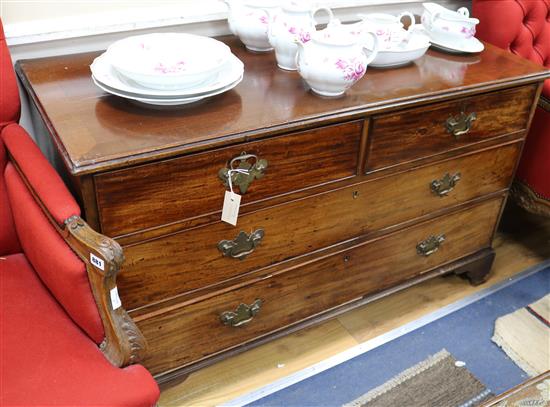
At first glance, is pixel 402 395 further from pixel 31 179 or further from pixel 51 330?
pixel 31 179

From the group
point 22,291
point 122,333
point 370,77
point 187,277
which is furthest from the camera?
point 370,77

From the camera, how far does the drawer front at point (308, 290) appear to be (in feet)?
4.02

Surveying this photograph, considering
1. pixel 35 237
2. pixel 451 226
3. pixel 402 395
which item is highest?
pixel 35 237

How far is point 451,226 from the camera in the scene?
1.56 metres

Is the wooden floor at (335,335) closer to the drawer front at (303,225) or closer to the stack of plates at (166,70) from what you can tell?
the drawer front at (303,225)

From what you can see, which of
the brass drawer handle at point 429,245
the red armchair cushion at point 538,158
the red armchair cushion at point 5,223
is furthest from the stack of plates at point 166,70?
the red armchair cushion at point 538,158

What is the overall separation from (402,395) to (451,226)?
463 millimetres

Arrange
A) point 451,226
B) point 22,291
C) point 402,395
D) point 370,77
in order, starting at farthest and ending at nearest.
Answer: point 451,226 → point 402,395 → point 370,77 → point 22,291

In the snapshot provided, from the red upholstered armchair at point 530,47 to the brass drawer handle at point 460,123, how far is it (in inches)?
14.2

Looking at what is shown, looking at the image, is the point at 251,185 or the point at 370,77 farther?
the point at 370,77

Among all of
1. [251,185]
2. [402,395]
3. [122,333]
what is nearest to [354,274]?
[402,395]

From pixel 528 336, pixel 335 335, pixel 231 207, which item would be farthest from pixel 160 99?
pixel 528 336

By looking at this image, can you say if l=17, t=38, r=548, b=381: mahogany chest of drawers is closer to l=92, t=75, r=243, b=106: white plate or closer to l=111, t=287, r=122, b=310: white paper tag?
l=92, t=75, r=243, b=106: white plate

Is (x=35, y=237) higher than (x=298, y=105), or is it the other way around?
(x=298, y=105)
